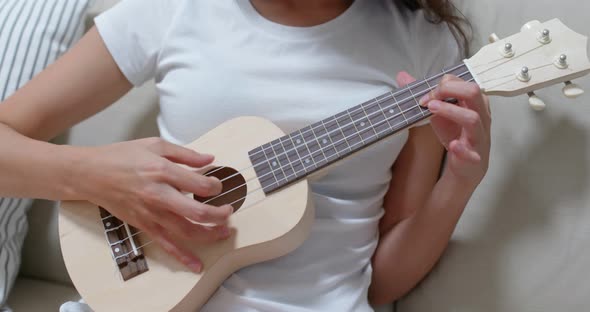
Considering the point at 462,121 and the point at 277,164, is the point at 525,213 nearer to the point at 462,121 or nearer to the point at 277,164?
the point at 462,121

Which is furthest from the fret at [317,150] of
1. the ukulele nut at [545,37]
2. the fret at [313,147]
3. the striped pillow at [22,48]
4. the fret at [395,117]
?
the striped pillow at [22,48]

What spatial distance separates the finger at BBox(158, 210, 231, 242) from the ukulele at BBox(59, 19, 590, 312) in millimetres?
24

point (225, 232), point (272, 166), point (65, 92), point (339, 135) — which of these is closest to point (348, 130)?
point (339, 135)

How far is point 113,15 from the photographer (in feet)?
3.00

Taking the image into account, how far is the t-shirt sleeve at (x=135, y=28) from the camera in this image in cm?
91

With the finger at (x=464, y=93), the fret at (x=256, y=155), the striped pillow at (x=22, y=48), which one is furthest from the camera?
the striped pillow at (x=22, y=48)

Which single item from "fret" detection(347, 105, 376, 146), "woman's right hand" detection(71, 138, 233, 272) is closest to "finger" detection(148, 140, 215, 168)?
"woman's right hand" detection(71, 138, 233, 272)

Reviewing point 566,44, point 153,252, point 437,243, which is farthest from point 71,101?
point 566,44

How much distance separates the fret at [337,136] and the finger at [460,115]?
4.9 inches

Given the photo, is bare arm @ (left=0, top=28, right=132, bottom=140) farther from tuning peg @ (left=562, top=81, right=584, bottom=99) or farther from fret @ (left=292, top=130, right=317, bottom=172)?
tuning peg @ (left=562, top=81, right=584, bottom=99)

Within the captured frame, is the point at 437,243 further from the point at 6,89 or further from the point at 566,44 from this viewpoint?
the point at 6,89

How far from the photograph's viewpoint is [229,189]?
85 centimetres

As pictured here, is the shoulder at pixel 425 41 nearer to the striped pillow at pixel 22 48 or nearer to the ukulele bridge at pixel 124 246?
the ukulele bridge at pixel 124 246

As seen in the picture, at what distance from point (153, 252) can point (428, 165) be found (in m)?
0.46
